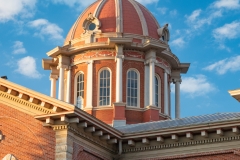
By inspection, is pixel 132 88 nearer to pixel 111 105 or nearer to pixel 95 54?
pixel 111 105

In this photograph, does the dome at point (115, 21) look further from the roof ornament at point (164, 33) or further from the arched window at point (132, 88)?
the arched window at point (132, 88)

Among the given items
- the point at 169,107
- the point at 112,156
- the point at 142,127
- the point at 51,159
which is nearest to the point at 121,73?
the point at 169,107

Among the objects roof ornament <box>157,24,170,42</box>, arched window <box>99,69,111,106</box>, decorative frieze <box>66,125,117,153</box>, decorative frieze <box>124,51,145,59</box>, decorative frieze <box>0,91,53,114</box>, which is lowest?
decorative frieze <box>66,125,117,153</box>

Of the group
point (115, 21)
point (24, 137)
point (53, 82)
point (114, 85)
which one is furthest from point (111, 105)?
point (24, 137)

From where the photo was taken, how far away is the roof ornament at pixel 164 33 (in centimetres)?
3684

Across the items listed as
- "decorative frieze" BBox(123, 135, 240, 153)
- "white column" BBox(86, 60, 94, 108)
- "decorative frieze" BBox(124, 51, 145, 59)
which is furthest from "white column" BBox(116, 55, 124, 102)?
"decorative frieze" BBox(123, 135, 240, 153)

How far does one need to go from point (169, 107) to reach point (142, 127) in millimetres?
8834

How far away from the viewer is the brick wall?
76.1ft

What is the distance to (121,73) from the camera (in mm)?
33781

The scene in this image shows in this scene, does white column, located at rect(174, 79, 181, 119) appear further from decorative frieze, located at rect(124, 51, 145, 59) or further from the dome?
decorative frieze, located at rect(124, 51, 145, 59)

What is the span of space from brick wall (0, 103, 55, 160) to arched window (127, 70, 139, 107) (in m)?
10.5

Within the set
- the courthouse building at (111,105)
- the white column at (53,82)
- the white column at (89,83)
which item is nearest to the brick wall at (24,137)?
the courthouse building at (111,105)

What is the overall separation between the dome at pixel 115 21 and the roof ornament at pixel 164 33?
0.22 m

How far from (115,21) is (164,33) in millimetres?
3261
